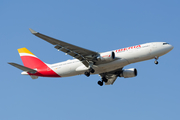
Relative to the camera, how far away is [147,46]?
3888 centimetres

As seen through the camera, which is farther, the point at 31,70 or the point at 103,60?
the point at 31,70

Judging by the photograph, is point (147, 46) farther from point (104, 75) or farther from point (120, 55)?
point (104, 75)

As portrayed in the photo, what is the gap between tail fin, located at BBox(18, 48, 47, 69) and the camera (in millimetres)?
45041

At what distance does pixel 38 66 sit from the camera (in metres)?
44.9

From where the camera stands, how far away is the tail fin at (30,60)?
45.0 meters

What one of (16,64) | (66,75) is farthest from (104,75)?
(16,64)

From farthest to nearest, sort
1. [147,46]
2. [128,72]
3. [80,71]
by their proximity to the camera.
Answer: [128,72]
[80,71]
[147,46]

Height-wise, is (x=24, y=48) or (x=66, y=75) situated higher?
(x=24, y=48)

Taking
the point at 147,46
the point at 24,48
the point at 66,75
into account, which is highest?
the point at 24,48

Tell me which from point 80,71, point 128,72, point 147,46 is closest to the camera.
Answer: point 147,46

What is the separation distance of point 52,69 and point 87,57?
21.3 ft

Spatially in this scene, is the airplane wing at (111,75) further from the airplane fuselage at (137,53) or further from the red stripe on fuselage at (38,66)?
the red stripe on fuselage at (38,66)

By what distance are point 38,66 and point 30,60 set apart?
2.25 metres

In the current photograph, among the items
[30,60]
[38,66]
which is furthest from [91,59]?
[30,60]
